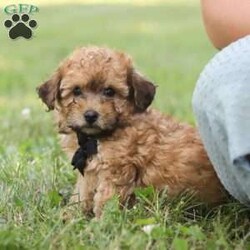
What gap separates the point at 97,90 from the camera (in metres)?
4.79

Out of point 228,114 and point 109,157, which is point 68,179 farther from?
point 228,114

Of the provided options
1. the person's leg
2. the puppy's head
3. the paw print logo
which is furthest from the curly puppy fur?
the paw print logo

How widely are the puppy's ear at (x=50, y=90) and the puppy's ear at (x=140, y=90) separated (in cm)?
35

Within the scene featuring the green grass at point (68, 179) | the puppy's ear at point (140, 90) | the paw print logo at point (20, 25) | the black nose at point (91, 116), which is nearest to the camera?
the green grass at point (68, 179)

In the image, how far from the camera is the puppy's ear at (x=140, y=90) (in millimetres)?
4832

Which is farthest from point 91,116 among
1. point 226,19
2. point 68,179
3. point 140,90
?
point 68,179

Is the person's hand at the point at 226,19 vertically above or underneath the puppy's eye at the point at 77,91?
above

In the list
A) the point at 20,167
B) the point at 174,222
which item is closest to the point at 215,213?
the point at 174,222

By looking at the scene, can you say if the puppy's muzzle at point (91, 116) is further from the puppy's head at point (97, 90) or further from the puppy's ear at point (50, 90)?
the puppy's ear at point (50, 90)

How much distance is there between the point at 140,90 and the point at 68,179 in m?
1.00

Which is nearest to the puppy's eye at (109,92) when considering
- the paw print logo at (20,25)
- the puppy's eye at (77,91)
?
the puppy's eye at (77,91)

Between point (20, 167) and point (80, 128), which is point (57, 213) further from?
point (20, 167)

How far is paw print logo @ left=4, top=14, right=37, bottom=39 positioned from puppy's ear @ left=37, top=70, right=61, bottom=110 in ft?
2.94

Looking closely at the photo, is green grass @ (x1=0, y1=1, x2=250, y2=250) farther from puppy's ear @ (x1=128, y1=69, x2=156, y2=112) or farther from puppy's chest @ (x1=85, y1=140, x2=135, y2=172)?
puppy's ear @ (x1=128, y1=69, x2=156, y2=112)
